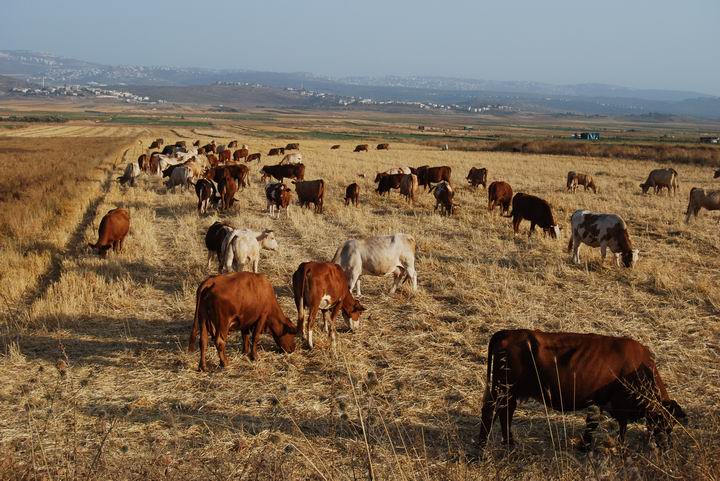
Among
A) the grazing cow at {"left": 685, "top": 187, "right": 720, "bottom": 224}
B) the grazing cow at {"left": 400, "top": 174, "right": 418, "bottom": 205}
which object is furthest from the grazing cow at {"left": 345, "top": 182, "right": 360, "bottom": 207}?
the grazing cow at {"left": 685, "top": 187, "right": 720, "bottom": 224}

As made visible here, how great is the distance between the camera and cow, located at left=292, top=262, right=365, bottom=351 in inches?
325

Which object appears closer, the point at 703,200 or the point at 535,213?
the point at 535,213

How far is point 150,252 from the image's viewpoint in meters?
13.9

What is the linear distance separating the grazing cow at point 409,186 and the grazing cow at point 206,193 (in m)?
7.11

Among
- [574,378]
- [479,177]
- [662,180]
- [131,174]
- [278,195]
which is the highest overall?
[662,180]

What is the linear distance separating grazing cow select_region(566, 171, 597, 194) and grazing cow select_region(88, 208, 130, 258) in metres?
19.8

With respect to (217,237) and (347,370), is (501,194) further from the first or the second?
(347,370)

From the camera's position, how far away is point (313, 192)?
2053cm

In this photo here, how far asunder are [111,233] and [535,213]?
424 inches

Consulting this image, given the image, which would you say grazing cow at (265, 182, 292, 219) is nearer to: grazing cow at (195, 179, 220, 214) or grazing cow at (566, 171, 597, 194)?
grazing cow at (195, 179, 220, 214)

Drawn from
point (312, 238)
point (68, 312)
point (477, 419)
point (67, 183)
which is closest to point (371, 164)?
point (67, 183)

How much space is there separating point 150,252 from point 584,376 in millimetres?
10986

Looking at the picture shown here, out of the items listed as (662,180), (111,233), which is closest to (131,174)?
(111,233)

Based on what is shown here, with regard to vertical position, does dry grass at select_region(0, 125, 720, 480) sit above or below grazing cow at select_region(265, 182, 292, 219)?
below
